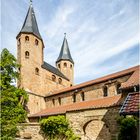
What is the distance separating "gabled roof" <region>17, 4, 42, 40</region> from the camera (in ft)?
113

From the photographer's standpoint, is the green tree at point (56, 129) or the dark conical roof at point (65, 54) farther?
the dark conical roof at point (65, 54)

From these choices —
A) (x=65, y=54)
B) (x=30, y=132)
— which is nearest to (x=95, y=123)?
(x=30, y=132)

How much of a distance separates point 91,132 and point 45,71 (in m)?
16.1

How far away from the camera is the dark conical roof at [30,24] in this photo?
34.4 meters

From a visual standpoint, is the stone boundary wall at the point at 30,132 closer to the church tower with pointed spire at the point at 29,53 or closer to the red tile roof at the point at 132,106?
the church tower with pointed spire at the point at 29,53

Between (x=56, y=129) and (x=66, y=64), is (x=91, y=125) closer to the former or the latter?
(x=56, y=129)

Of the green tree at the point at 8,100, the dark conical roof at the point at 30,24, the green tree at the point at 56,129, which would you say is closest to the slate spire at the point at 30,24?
the dark conical roof at the point at 30,24

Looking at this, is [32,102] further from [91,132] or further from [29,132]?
[91,132]

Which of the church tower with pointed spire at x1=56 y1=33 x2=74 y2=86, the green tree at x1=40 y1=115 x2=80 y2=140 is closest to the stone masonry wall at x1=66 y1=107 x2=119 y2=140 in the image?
the green tree at x1=40 y1=115 x2=80 y2=140

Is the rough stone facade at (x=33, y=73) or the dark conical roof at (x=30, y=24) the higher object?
the dark conical roof at (x=30, y=24)

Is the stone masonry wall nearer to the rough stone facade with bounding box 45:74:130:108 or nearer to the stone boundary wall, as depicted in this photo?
the stone boundary wall

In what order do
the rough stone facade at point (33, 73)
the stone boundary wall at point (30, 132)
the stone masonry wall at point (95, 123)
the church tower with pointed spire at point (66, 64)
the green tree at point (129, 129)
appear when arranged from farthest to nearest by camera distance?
the church tower with pointed spire at point (66, 64) → the rough stone facade at point (33, 73) → the stone boundary wall at point (30, 132) → the stone masonry wall at point (95, 123) → the green tree at point (129, 129)

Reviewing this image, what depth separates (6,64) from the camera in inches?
751

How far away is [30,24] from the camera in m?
35.7
